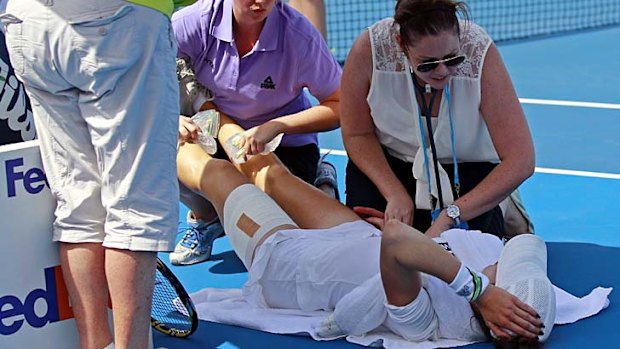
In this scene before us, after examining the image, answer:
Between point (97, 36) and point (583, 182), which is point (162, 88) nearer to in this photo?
point (97, 36)

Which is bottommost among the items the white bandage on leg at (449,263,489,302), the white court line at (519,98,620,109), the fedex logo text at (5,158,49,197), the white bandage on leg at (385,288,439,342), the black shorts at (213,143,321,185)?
the white court line at (519,98,620,109)

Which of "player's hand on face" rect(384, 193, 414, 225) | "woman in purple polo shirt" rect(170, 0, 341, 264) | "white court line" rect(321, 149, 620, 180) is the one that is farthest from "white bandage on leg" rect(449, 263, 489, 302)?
"white court line" rect(321, 149, 620, 180)

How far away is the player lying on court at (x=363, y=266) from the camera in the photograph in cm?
335

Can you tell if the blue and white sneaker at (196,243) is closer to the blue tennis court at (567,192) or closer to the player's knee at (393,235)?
the blue tennis court at (567,192)

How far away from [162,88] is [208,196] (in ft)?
4.14

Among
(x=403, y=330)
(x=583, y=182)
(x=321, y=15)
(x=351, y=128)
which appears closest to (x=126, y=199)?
(x=403, y=330)

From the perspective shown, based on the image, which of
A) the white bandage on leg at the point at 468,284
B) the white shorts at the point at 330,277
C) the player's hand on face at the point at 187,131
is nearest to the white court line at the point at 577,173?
the player's hand on face at the point at 187,131

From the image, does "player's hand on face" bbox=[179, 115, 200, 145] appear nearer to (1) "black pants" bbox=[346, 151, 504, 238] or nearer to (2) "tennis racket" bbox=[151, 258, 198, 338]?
(1) "black pants" bbox=[346, 151, 504, 238]

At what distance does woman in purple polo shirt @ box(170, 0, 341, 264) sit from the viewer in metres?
4.49

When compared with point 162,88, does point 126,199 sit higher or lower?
lower

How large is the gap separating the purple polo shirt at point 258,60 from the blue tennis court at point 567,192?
2.09 ft

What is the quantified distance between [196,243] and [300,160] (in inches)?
22.3

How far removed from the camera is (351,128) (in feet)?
14.2

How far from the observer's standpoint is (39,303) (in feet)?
10.6
